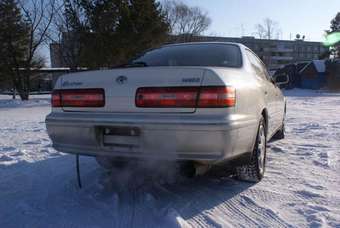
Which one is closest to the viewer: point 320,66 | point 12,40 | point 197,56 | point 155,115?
point 155,115

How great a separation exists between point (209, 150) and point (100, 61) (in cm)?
2165

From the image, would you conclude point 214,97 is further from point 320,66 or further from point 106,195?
point 320,66

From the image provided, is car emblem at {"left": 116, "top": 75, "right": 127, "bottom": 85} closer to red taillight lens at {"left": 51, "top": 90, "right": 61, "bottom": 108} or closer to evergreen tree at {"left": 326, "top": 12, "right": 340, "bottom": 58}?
red taillight lens at {"left": 51, "top": 90, "right": 61, "bottom": 108}

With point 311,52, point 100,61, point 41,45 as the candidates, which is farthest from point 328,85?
point 311,52

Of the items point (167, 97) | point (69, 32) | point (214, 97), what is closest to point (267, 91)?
point (214, 97)

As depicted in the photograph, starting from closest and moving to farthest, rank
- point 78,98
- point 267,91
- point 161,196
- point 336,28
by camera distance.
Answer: point 78,98 < point 161,196 < point 267,91 < point 336,28

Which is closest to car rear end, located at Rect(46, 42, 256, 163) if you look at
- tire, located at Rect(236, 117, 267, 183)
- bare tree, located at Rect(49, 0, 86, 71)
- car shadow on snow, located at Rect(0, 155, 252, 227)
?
car shadow on snow, located at Rect(0, 155, 252, 227)

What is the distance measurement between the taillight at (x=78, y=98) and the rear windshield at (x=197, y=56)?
2.82 ft

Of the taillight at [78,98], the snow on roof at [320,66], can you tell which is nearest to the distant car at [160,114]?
the taillight at [78,98]

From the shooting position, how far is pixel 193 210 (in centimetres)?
287

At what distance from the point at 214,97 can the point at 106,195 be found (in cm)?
146

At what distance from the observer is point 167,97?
2670 mm

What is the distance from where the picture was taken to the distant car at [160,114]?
2580mm

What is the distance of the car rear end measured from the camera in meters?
2.57
